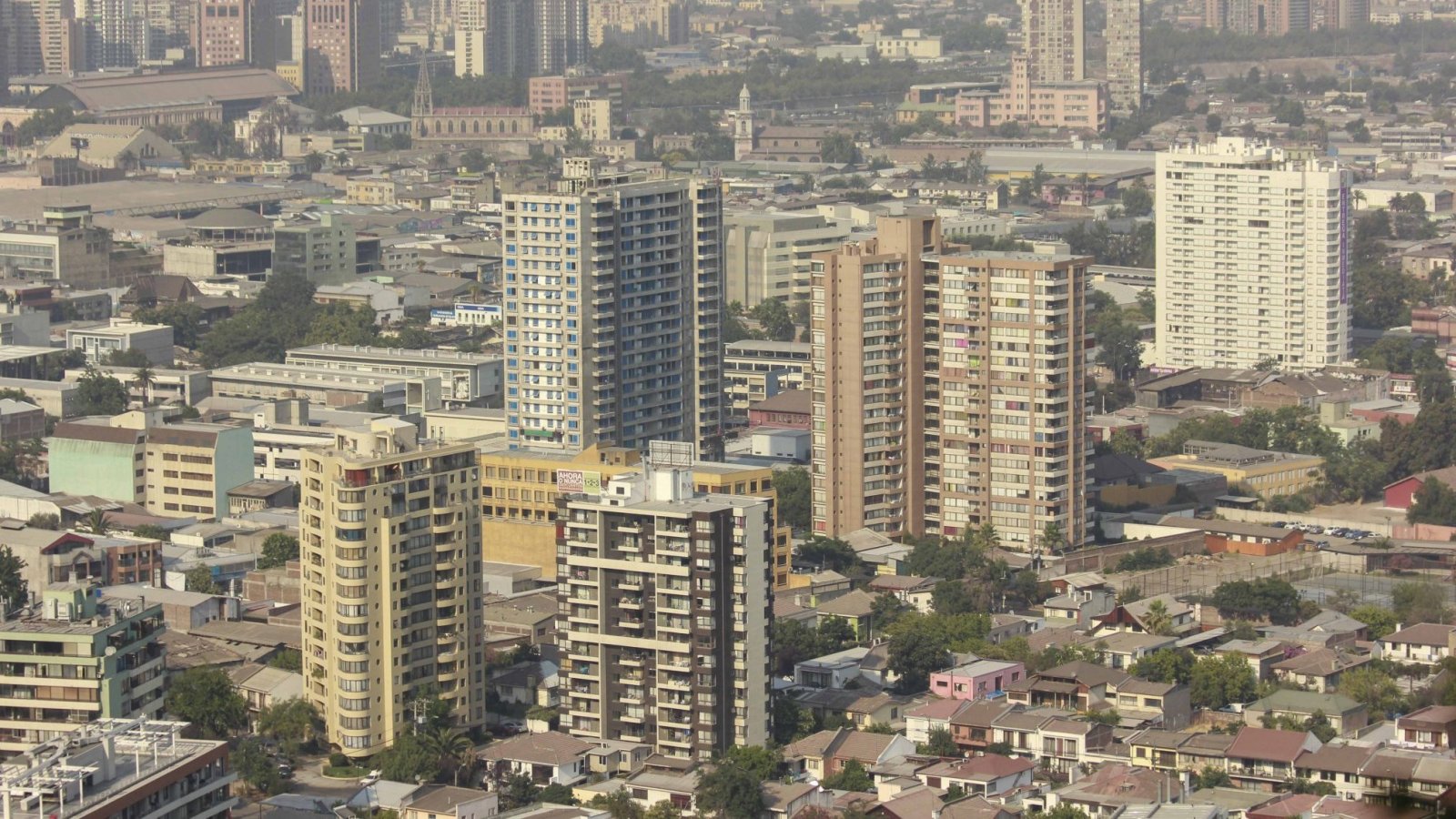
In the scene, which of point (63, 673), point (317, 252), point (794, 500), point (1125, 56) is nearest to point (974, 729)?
point (63, 673)

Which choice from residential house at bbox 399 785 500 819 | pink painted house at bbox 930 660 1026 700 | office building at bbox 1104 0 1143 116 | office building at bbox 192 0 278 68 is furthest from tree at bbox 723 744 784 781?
office building at bbox 192 0 278 68

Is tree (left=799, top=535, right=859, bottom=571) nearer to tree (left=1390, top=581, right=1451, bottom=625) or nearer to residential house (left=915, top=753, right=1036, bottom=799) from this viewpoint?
tree (left=1390, top=581, right=1451, bottom=625)

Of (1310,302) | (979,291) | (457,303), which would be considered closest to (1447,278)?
(1310,302)

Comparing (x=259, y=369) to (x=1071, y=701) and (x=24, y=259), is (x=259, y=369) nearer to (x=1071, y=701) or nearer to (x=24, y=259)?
(x=24, y=259)

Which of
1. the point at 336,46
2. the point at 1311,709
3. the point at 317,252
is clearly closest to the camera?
the point at 1311,709

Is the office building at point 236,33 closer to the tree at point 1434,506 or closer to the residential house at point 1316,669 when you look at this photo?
the tree at point 1434,506

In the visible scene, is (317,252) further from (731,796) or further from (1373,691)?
(731,796)
